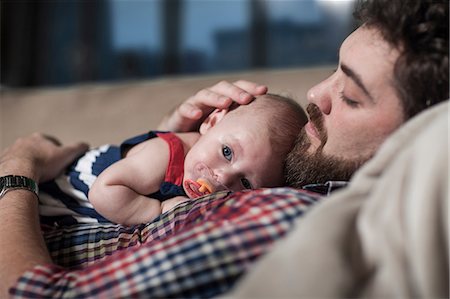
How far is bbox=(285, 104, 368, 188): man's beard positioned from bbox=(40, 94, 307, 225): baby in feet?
0.13

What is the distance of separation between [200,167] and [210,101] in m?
0.17

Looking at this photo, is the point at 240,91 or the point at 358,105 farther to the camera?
the point at 240,91

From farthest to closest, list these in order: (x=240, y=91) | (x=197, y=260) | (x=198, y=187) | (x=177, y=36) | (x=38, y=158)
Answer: (x=177, y=36), (x=38, y=158), (x=240, y=91), (x=198, y=187), (x=197, y=260)

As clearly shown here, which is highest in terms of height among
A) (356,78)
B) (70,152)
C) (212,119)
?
(356,78)

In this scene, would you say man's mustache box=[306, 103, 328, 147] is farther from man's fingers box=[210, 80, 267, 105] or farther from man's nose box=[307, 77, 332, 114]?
man's fingers box=[210, 80, 267, 105]

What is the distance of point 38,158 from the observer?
1298mm

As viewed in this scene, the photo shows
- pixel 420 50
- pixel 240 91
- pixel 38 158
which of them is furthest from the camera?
pixel 38 158

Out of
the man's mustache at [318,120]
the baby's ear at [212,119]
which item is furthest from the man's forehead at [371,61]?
the baby's ear at [212,119]

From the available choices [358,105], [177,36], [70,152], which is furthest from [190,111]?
[177,36]

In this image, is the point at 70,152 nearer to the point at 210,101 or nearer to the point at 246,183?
the point at 210,101

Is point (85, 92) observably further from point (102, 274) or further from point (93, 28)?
point (93, 28)

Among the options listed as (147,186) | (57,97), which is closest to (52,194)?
(147,186)

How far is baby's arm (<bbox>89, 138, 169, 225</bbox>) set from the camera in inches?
42.2

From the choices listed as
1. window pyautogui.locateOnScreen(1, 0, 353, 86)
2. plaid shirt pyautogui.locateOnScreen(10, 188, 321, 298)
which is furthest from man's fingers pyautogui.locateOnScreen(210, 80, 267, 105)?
window pyautogui.locateOnScreen(1, 0, 353, 86)
